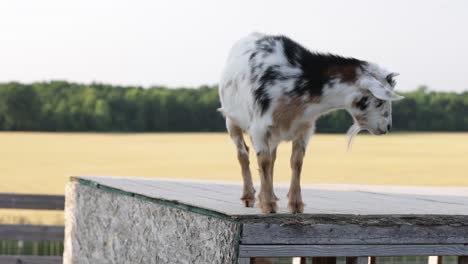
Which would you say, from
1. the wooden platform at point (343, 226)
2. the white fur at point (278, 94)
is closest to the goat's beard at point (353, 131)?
the white fur at point (278, 94)

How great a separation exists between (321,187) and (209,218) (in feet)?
10.0

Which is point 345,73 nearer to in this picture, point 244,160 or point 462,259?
point 244,160

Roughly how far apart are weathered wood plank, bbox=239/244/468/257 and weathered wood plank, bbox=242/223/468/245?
1.1 inches

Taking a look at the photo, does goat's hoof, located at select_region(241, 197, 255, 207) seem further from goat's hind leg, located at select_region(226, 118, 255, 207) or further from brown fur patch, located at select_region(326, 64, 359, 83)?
brown fur patch, located at select_region(326, 64, 359, 83)

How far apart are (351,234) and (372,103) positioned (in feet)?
2.44

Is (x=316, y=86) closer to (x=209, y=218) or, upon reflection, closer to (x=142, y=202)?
(x=209, y=218)

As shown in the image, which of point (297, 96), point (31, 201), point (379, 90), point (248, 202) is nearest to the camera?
point (379, 90)

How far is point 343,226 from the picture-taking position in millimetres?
4695

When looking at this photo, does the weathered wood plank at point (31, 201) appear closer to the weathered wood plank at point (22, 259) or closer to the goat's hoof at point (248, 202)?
the weathered wood plank at point (22, 259)

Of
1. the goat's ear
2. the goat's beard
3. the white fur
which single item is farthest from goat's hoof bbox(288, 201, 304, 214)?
the goat's ear

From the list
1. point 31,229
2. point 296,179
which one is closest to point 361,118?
point 296,179

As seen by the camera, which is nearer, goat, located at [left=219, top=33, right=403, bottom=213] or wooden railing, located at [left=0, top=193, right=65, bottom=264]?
goat, located at [left=219, top=33, right=403, bottom=213]

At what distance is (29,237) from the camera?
9.09m

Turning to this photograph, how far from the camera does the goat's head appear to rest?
4.50m
